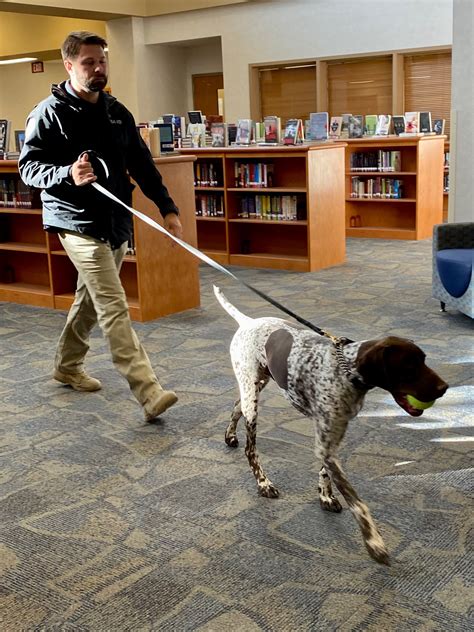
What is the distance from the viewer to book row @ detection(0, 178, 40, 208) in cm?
673

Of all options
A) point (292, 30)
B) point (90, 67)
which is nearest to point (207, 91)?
point (292, 30)

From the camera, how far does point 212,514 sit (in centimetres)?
292

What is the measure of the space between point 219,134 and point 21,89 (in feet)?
35.4

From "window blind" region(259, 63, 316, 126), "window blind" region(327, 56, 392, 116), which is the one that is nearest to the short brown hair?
"window blind" region(327, 56, 392, 116)

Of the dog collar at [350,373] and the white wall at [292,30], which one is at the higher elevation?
the white wall at [292,30]

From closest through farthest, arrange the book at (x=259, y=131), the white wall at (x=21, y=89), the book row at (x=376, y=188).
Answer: the book at (x=259, y=131) → the book row at (x=376, y=188) → the white wall at (x=21, y=89)

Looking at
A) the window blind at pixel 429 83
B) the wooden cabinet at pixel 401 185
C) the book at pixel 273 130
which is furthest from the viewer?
the window blind at pixel 429 83

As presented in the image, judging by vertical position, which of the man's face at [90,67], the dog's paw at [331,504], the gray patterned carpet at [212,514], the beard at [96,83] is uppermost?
the man's face at [90,67]

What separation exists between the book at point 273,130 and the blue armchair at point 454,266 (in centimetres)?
287

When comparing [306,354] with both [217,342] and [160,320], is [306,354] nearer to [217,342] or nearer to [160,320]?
[217,342]

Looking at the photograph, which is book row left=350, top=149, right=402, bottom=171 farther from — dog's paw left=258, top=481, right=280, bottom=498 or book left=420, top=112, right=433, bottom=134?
Result: dog's paw left=258, top=481, right=280, bottom=498

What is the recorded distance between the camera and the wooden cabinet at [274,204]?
7.80 metres

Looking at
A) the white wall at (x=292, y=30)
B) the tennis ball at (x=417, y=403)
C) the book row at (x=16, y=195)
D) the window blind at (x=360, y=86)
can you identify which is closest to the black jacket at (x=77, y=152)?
the tennis ball at (x=417, y=403)

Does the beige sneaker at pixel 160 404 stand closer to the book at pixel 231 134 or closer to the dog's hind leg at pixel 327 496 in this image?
the dog's hind leg at pixel 327 496
